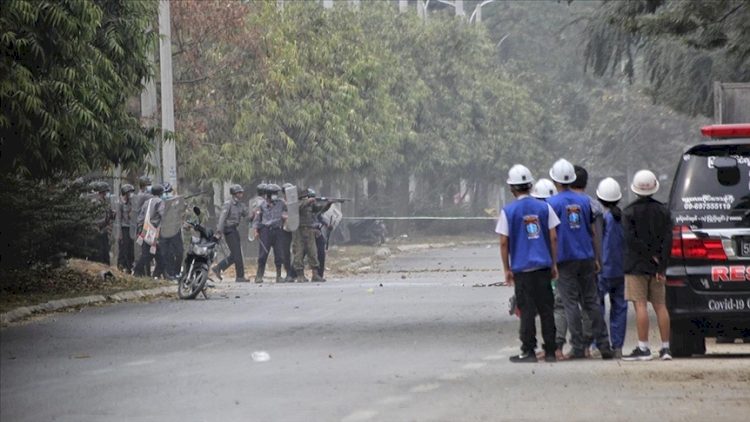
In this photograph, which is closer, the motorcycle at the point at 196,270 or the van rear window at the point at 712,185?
the van rear window at the point at 712,185

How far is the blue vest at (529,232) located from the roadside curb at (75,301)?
7593mm

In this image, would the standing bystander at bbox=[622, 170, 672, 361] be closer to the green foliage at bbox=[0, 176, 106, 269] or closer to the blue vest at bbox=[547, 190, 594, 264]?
the blue vest at bbox=[547, 190, 594, 264]

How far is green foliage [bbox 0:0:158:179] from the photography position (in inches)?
758

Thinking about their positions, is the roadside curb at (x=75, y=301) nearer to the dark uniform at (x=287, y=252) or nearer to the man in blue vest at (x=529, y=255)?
the dark uniform at (x=287, y=252)

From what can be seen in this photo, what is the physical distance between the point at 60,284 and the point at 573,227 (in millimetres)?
12492

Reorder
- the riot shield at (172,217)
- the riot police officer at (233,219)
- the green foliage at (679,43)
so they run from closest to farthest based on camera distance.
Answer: the green foliage at (679,43) < the riot shield at (172,217) < the riot police officer at (233,219)

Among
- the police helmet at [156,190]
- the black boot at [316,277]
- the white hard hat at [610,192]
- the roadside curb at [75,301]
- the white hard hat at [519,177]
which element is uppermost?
the police helmet at [156,190]

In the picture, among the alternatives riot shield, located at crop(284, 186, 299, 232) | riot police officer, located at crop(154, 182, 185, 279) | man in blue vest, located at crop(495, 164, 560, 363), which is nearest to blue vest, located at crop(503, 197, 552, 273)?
man in blue vest, located at crop(495, 164, 560, 363)

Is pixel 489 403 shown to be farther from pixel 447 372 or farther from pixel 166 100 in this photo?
pixel 166 100

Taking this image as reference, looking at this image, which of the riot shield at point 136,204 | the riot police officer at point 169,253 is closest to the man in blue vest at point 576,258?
the riot police officer at point 169,253

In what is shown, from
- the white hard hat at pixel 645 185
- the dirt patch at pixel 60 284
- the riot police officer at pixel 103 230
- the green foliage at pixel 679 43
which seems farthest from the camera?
the riot police officer at pixel 103 230

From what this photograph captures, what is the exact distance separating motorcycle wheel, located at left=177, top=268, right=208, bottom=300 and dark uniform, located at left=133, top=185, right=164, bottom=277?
5.01 meters

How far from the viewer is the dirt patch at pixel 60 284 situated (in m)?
22.3

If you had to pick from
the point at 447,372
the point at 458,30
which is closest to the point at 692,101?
the point at 447,372
